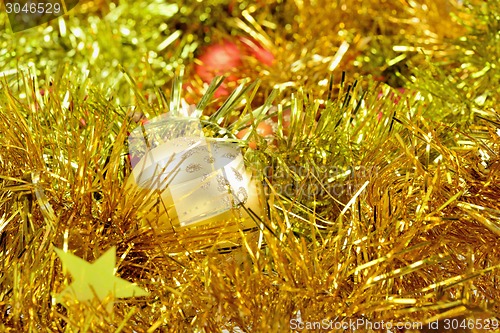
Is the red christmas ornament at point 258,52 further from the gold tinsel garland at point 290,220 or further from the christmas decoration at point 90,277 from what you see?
the christmas decoration at point 90,277

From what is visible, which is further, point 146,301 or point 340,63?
point 340,63

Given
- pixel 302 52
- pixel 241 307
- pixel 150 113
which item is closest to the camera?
pixel 241 307

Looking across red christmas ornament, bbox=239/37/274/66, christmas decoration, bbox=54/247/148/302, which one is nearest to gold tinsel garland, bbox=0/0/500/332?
christmas decoration, bbox=54/247/148/302

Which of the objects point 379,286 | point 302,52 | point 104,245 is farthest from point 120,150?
point 302,52

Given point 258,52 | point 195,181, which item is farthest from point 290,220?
point 258,52

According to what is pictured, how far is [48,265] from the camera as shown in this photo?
0.32 meters

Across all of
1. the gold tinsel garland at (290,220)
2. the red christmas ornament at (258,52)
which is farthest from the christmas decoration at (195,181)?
the red christmas ornament at (258,52)

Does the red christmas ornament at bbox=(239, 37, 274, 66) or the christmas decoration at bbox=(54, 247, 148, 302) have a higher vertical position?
Answer: the christmas decoration at bbox=(54, 247, 148, 302)

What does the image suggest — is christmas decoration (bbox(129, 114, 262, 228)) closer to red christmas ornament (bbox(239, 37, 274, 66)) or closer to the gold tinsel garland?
the gold tinsel garland

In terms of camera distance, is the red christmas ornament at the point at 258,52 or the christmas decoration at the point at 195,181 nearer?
the christmas decoration at the point at 195,181

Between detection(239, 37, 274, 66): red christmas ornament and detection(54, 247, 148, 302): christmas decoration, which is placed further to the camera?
detection(239, 37, 274, 66): red christmas ornament

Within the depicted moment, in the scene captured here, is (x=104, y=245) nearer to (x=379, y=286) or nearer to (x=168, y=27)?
(x=379, y=286)

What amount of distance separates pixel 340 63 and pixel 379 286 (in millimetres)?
316

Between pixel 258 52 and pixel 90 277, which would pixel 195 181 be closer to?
pixel 90 277
